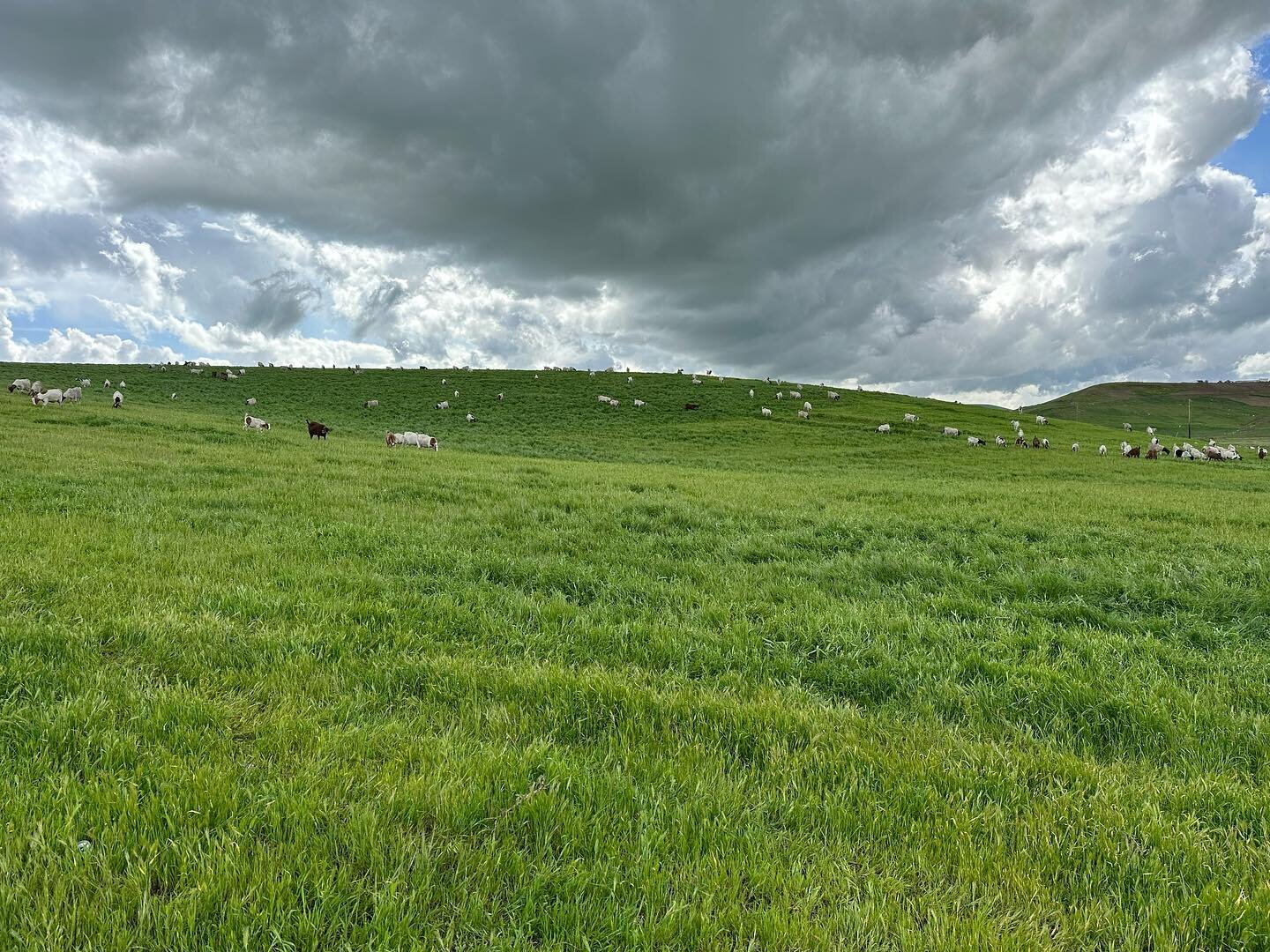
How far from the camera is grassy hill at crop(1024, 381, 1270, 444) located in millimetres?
103375

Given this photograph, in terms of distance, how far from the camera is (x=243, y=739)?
404 centimetres

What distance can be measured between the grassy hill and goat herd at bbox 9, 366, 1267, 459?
205 ft

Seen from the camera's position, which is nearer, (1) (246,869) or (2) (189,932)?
(2) (189,932)

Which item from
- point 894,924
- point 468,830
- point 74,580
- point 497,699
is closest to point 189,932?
point 468,830

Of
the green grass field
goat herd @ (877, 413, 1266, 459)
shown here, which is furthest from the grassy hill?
the green grass field

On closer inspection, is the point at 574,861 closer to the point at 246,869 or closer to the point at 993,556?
the point at 246,869

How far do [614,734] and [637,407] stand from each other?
172 ft

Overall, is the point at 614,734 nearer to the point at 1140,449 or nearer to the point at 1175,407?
the point at 1140,449

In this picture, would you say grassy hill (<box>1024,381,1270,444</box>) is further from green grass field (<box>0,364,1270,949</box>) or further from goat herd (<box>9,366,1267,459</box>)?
green grass field (<box>0,364,1270,949</box>)

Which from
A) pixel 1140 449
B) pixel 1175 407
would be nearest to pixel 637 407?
pixel 1140 449

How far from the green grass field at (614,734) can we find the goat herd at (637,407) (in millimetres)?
19211

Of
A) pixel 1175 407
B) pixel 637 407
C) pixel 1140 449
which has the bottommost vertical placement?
pixel 1140 449

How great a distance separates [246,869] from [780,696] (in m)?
3.95

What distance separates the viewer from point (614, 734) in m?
4.48
